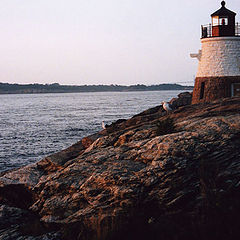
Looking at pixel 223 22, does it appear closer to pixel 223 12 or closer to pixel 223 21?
pixel 223 21

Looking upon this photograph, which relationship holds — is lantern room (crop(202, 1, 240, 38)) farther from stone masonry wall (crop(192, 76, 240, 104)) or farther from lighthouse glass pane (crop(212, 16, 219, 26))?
stone masonry wall (crop(192, 76, 240, 104))

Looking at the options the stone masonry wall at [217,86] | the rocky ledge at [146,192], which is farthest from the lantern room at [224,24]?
the rocky ledge at [146,192]

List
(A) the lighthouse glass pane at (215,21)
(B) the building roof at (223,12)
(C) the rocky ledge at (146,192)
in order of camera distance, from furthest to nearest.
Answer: (A) the lighthouse glass pane at (215,21), (B) the building roof at (223,12), (C) the rocky ledge at (146,192)

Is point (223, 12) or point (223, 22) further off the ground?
point (223, 12)

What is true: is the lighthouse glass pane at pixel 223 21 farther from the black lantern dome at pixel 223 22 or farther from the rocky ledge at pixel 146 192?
the rocky ledge at pixel 146 192

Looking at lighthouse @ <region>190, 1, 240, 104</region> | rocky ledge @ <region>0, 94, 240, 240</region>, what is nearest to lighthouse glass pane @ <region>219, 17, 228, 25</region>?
lighthouse @ <region>190, 1, 240, 104</region>

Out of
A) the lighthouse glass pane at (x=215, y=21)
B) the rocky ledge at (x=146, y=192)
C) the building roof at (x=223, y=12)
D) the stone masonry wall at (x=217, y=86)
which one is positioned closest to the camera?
the rocky ledge at (x=146, y=192)

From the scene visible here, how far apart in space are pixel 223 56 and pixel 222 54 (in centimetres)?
16

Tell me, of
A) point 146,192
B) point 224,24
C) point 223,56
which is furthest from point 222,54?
point 146,192

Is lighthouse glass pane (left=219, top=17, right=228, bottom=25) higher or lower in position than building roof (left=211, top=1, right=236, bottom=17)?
lower

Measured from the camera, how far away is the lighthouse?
76.0ft

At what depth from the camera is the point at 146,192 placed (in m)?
9.26

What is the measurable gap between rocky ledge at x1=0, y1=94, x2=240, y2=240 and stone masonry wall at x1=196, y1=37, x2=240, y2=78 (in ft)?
41.1

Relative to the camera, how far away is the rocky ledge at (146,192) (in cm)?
766
